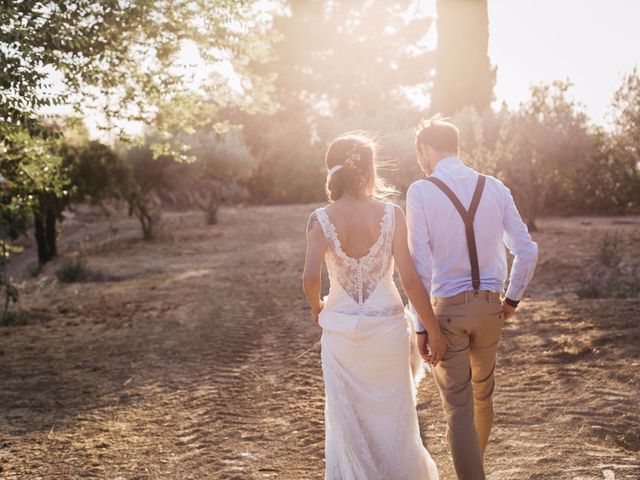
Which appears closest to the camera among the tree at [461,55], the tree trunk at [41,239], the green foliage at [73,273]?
the green foliage at [73,273]

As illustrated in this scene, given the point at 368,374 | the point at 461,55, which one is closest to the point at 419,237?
the point at 368,374

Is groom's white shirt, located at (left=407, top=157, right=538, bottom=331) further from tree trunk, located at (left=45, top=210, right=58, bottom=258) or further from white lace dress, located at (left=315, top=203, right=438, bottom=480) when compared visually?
tree trunk, located at (left=45, top=210, right=58, bottom=258)

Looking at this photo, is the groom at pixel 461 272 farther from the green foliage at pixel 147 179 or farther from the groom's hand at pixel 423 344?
the green foliage at pixel 147 179

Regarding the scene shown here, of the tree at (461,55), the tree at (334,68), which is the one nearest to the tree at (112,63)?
the tree at (461,55)

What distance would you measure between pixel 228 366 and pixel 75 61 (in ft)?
12.2

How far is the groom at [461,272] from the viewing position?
3812 mm

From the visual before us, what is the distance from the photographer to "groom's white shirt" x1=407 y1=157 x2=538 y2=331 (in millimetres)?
3836

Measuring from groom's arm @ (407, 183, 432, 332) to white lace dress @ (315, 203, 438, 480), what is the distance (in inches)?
5.4

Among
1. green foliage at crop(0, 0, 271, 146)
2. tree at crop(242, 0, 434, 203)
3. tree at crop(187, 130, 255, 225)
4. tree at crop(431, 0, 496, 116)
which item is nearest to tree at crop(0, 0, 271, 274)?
green foliage at crop(0, 0, 271, 146)

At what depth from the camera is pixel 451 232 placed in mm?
3838

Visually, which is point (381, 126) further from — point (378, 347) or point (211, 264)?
point (378, 347)

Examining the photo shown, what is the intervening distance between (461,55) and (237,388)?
14.7m

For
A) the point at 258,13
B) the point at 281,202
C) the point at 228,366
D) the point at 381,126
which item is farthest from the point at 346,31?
the point at 228,366

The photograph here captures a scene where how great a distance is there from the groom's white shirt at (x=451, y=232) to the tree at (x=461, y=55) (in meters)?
16.2
